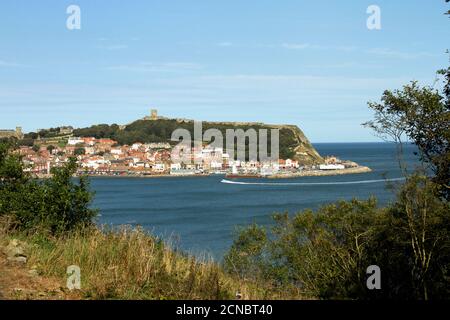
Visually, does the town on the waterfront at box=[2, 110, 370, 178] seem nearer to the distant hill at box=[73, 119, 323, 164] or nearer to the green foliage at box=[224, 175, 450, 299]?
the distant hill at box=[73, 119, 323, 164]

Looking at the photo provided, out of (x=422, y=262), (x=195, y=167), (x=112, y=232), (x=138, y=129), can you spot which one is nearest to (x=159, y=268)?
(x=112, y=232)

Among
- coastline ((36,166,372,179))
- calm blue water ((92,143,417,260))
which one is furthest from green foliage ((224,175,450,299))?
coastline ((36,166,372,179))

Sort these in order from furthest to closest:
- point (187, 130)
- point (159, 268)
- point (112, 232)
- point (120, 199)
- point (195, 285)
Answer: point (187, 130)
point (120, 199)
point (112, 232)
point (159, 268)
point (195, 285)

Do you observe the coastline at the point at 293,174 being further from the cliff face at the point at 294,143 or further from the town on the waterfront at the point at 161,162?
the cliff face at the point at 294,143

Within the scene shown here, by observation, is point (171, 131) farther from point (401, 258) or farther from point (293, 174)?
point (401, 258)

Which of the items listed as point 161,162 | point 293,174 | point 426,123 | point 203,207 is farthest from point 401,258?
point 161,162
